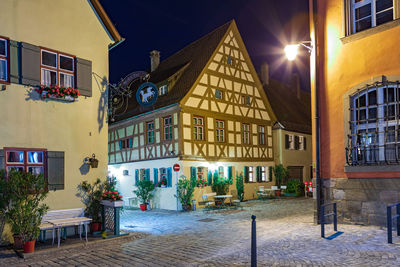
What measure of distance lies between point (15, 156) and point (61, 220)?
2071mm

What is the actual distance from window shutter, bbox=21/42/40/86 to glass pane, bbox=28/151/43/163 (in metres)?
1.88

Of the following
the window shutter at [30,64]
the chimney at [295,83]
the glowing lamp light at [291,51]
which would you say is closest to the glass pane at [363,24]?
the glowing lamp light at [291,51]

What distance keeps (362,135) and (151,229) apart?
23.9 ft

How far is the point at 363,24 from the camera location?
1053 centimetres

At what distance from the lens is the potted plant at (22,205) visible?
8.14 meters

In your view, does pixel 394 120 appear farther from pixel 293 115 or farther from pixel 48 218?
pixel 293 115

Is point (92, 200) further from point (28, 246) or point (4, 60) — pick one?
point (4, 60)

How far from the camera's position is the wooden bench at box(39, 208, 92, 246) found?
8719mm

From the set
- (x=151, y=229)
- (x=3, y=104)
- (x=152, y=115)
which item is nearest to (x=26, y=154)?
(x=3, y=104)

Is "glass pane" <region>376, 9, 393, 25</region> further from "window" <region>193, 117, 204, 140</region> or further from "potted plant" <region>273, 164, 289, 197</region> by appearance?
"potted plant" <region>273, 164, 289, 197</region>

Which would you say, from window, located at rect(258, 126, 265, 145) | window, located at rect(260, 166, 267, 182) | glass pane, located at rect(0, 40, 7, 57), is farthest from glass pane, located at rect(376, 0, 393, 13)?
window, located at rect(260, 166, 267, 182)

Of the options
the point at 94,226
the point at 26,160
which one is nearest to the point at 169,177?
the point at 94,226

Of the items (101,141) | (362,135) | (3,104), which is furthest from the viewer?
(101,141)

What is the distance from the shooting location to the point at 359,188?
10.2 meters
